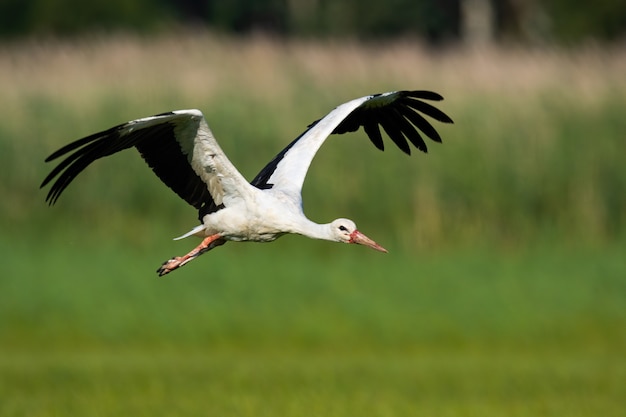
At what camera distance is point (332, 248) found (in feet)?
44.5

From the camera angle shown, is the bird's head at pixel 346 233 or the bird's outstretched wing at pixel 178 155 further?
the bird's head at pixel 346 233

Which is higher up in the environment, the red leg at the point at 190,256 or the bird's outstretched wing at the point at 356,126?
the bird's outstretched wing at the point at 356,126

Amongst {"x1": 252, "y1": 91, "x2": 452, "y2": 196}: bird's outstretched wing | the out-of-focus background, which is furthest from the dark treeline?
{"x1": 252, "y1": 91, "x2": 452, "y2": 196}: bird's outstretched wing

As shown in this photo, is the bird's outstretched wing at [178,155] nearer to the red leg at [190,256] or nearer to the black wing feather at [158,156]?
the black wing feather at [158,156]

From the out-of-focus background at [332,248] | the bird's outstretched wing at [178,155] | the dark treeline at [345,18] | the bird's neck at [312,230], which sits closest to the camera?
the bird's outstretched wing at [178,155]

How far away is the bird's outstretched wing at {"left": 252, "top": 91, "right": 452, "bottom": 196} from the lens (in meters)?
8.33

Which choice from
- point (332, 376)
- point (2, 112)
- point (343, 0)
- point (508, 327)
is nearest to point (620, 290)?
point (508, 327)

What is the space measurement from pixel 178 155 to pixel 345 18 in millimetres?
20855

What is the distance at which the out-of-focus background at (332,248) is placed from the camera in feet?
36.2

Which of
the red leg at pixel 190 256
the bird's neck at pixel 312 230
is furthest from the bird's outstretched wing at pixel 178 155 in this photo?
the bird's neck at pixel 312 230

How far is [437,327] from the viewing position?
492 inches

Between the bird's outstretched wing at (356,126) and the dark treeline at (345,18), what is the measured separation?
15.8 metres

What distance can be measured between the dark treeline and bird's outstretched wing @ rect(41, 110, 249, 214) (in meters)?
17.0

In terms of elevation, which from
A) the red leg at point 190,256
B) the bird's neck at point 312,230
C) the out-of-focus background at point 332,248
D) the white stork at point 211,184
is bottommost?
the out-of-focus background at point 332,248
